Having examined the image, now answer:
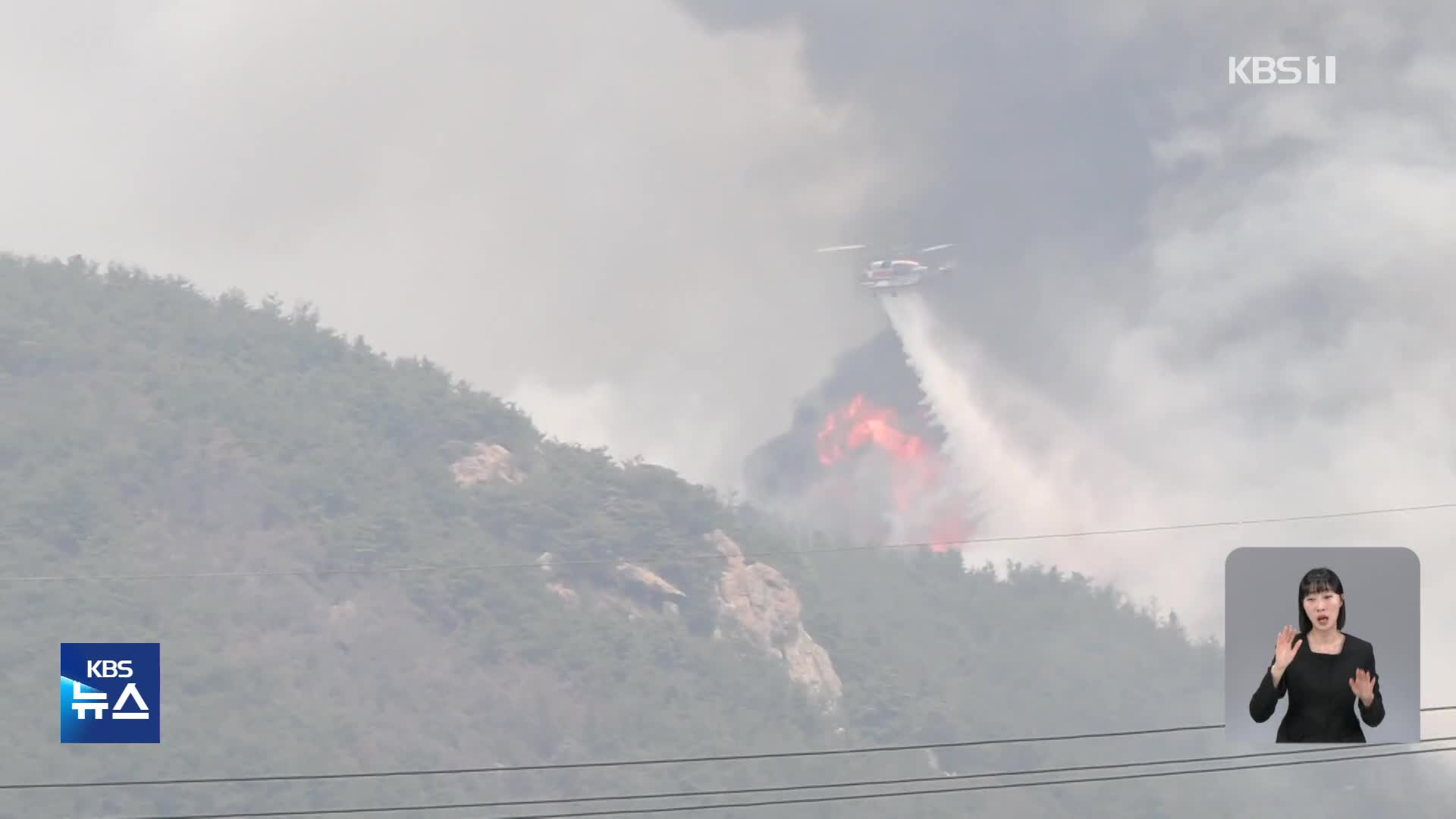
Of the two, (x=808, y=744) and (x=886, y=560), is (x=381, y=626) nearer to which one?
(x=808, y=744)

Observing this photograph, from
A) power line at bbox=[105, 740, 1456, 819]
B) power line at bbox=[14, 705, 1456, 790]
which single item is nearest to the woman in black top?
power line at bbox=[105, 740, 1456, 819]

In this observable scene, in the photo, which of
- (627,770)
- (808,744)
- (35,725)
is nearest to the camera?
(35,725)

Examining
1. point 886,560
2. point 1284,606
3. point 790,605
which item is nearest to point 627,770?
point 790,605

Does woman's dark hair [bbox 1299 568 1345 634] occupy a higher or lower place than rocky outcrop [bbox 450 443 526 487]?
lower

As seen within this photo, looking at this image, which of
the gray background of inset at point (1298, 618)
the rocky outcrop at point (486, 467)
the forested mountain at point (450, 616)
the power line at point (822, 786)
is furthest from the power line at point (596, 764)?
the gray background of inset at point (1298, 618)

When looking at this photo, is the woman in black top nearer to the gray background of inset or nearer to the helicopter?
the gray background of inset

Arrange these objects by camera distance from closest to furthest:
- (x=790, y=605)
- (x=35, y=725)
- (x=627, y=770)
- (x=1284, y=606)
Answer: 1. (x=1284, y=606)
2. (x=35, y=725)
3. (x=627, y=770)
4. (x=790, y=605)

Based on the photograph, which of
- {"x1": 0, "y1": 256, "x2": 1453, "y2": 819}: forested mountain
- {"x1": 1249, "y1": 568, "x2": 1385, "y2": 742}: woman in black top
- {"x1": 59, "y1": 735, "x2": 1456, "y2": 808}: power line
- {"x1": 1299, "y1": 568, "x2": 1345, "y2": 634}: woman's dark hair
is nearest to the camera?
{"x1": 1249, "y1": 568, "x2": 1385, "y2": 742}: woman in black top
